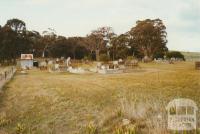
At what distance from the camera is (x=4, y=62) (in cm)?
8644

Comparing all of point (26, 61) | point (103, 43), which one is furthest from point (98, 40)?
point (26, 61)

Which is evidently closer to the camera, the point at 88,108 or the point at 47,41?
the point at 88,108

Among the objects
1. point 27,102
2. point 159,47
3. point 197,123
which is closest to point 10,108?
point 27,102

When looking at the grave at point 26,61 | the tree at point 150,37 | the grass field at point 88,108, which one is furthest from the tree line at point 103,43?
the grass field at point 88,108

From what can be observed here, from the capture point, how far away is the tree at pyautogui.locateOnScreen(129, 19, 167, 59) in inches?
3910

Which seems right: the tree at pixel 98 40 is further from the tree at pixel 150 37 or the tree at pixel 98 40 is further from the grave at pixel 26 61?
the grave at pixel 26 61

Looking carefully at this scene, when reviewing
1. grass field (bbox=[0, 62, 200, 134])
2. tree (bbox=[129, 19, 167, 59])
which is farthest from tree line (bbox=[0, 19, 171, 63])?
grass field (bbox=[0, 62, 200, 134])

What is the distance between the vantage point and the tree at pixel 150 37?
99312 mm

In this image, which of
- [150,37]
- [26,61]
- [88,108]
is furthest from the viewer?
[150,37]

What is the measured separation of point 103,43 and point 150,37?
45.9 ft

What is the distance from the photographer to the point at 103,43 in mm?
105812

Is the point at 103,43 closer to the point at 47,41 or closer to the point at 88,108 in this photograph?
the point at 47,41

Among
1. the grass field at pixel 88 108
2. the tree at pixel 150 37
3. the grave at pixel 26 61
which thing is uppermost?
the tree at pixel 150 37

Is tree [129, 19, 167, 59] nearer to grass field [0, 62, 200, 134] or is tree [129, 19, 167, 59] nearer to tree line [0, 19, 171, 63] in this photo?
→ tree line [0, 19, 171, 63]
